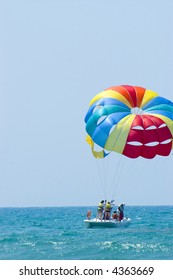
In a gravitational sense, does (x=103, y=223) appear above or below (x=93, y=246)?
above

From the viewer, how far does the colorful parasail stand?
883 inches

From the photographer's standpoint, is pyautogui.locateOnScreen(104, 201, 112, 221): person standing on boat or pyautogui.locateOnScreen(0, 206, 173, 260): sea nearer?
pyautogui.locateOnScreen(0, 206, 173, 260): sea

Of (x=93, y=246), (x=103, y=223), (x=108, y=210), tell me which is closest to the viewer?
(x=93, y=246)

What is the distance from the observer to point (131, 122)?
22.4 m

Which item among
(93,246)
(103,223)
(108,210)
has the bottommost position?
(93,246)

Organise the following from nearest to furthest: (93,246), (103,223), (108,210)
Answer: (93,246) → (103,223) → (108,210)

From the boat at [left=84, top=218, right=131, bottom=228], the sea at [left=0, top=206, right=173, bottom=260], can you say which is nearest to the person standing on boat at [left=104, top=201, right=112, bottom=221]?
the boat at [left=84, top=218, right=131, bottom=228]

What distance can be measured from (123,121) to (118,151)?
986mm

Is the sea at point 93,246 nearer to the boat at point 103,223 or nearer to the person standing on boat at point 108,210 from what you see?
the boat at point 103,223

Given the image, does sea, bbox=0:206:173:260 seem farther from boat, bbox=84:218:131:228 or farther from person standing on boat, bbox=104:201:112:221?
person standing on boat, bbox=104:201:112:221

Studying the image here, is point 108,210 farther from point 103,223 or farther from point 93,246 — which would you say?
point 93,246

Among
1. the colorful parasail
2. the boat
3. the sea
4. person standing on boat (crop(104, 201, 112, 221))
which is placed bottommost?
the sea

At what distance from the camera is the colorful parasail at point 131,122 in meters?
22.4

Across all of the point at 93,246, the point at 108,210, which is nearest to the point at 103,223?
the point at 108,210
